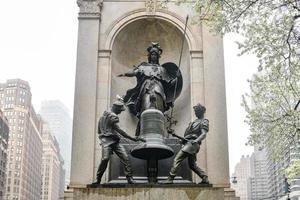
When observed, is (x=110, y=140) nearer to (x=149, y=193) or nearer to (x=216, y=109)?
(x=149, y=193)

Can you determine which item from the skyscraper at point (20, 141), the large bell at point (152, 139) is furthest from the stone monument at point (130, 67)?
the skyscraper at point (20, 141)

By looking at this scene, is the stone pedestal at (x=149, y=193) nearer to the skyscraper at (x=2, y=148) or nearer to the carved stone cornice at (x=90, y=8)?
the carved stone cornice at (x=90, y=8)

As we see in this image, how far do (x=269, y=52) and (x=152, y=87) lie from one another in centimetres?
424

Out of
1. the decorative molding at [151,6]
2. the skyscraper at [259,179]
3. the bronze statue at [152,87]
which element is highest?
the skyscraper at [259,179]

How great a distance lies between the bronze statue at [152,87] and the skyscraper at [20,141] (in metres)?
136

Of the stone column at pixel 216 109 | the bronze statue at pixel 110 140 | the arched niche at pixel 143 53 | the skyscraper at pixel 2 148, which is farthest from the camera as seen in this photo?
the skyscraper at pixel 2 148

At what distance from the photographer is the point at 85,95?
1802cm

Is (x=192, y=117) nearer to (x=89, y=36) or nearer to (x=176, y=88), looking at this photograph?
(x=176, y=88)

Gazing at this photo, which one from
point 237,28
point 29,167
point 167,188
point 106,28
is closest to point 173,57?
point 106,28

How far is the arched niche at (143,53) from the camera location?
62.0 ft

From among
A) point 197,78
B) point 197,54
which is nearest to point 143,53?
point 197,54

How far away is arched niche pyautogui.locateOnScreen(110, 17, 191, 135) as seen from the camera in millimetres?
18906

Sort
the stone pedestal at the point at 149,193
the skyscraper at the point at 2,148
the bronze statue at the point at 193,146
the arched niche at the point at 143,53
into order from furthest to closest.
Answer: the skyscraper at the point at 2,148 < the arched niche at the point at 143,53 < the bronze statue at the point at 193,146 < the stone pedestal at the point at 149,193

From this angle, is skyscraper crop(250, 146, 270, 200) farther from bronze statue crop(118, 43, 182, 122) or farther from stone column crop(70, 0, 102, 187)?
stone column crop(70, 0, 102, 187)
